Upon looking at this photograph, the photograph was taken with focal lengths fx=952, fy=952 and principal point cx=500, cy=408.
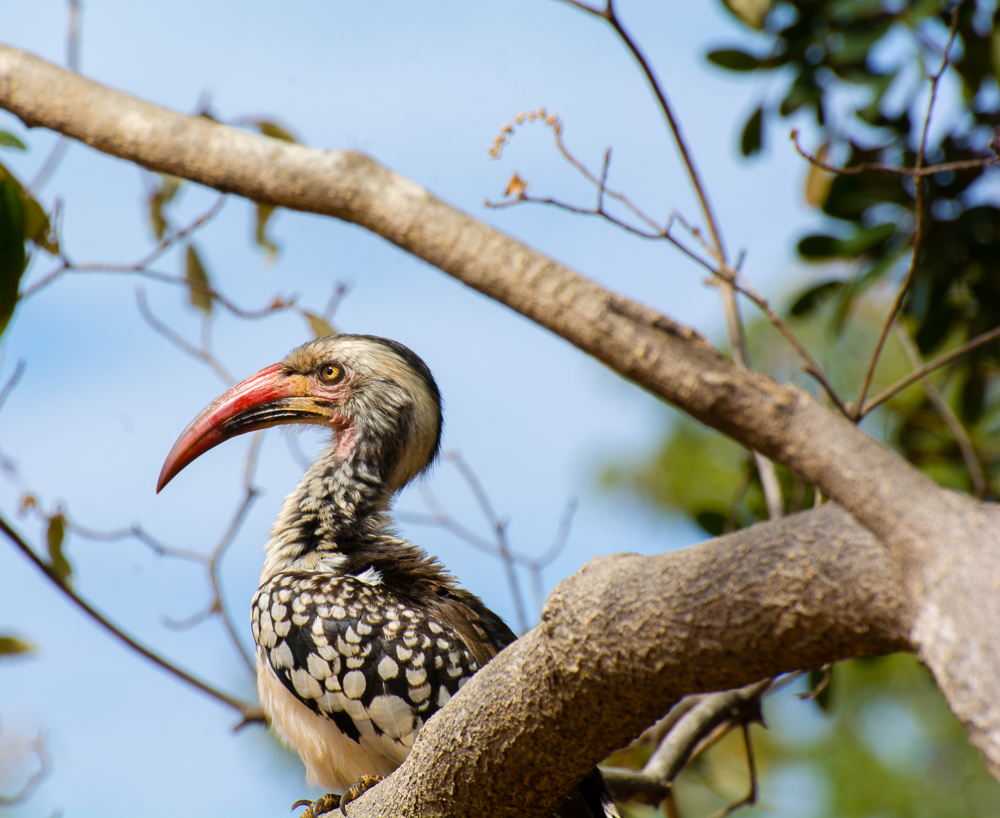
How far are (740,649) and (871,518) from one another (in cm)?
28

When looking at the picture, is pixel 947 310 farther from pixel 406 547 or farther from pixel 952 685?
pixel 952 685

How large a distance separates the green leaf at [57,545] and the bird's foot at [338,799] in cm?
146

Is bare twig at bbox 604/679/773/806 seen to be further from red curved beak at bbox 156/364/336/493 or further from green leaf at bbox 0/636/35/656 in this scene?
green leaf at bbox 0/636/35/656

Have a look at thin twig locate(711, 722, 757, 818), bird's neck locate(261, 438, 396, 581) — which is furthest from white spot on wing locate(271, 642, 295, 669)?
thin twig locate(711, 722, 757, 818)

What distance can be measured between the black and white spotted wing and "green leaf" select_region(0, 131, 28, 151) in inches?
72.3

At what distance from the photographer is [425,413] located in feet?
11.4

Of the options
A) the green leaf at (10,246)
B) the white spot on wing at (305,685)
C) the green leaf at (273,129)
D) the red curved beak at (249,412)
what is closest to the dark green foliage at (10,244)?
the green leaf at (10,246)

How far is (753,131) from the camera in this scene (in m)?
3.90

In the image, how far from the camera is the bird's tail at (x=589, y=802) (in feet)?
7.63

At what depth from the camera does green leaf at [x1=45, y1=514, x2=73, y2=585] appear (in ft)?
11.3

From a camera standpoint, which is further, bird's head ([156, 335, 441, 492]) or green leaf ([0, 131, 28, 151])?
bird's head ([156, 335, 441, 492])

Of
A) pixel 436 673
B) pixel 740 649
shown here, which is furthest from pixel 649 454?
pixel 740 649

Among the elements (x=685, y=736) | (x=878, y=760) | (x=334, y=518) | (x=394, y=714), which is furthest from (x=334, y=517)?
(x=878, y=760)

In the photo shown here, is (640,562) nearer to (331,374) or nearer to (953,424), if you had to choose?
(331,374)
